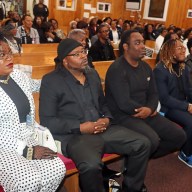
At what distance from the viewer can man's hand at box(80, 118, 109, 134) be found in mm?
2225

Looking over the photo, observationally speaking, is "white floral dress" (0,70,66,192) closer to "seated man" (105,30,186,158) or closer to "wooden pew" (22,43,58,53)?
"seated man" (105,30,186,158)

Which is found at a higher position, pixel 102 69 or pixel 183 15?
pixel 183 15

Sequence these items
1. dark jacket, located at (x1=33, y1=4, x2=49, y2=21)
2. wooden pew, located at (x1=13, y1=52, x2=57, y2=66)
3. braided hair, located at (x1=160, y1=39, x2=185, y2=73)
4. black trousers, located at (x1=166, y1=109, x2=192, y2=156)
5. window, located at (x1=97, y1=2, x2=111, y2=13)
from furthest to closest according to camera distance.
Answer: window, located at (x1=97, y1=2, x2=111, y2=13) → dark jacket, located at (x1=33, y1=4, x2=49, y2=21) → wooden pew, located at (x1=13, y1=52, x2=57, y2=66) → braided hair, located at (x1=160, y1=39, x2=185, y2=73) → black trousers, located at (x1=166, y1=109, x2=192, y2=156)

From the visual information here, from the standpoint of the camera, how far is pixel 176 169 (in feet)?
Answer: 9.68

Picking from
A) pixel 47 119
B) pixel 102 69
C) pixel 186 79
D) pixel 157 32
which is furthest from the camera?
pixel 157 32

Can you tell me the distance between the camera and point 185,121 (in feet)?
9.73

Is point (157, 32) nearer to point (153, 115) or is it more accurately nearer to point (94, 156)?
point (153, 115)

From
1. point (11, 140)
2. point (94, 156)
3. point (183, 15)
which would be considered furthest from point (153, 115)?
point (183, 15)

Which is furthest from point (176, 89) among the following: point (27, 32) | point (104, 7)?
point (104, 7)

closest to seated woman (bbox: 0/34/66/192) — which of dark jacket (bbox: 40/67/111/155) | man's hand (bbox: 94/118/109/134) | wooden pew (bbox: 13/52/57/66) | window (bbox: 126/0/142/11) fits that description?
dark jacket (bbox: 40/67/111/155)

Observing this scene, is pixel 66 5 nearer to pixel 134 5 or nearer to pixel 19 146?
pixel 134 5

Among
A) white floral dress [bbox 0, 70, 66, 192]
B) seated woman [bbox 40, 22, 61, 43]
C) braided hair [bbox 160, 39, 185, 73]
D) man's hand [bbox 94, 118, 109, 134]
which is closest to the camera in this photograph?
white floral dress [bbox 0, 70, 66, 192]

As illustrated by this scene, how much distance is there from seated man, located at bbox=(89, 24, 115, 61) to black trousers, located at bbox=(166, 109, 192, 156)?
2019mm

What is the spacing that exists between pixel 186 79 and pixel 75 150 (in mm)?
1767
